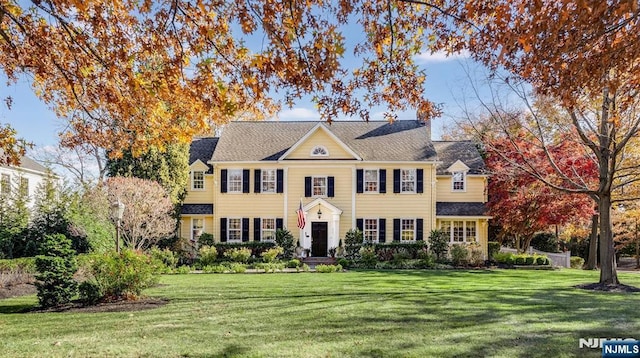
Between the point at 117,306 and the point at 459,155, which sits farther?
the point at 459,155

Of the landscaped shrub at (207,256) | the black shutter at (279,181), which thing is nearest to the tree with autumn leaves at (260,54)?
the landscaped shrub at (207,256)

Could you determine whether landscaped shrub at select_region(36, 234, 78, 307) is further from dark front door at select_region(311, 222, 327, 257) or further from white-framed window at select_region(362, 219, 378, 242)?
white-framed window at select_region(362, 219, 378, 242)

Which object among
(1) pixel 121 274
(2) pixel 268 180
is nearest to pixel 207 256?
(2) pixel 268 180

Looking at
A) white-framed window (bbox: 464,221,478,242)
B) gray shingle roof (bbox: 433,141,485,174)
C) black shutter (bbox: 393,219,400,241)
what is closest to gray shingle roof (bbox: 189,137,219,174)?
black shutter (bbox: 393,219,400,241)

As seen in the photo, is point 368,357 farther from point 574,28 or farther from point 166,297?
point 166,297

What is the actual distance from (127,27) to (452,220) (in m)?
20.8

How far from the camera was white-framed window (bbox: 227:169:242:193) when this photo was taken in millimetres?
25094

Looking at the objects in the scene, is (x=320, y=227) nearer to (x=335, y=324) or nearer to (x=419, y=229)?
(x=419, y=229)

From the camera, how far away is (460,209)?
2503 centimetres

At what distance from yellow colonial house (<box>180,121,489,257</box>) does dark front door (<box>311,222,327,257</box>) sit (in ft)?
0.17

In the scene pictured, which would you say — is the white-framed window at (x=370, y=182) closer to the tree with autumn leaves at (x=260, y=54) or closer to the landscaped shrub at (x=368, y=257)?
the landscaped shrub at (x=368, y=257)

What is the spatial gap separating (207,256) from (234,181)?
4.99 metres

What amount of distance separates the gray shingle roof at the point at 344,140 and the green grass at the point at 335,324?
13.2 metres

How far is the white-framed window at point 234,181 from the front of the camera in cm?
2509
